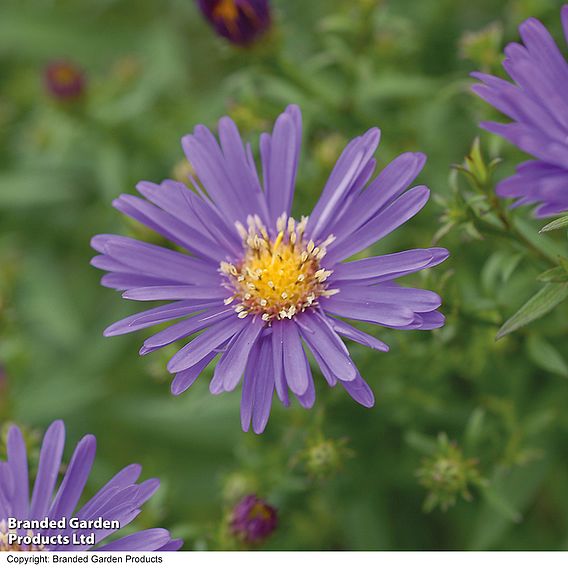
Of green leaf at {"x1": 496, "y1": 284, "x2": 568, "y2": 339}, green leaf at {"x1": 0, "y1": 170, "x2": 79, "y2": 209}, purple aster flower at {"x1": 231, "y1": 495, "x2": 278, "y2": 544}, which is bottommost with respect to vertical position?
purple aster flower at {"x1": 231, "y1": 495, "x2": 278, "y2": 544}

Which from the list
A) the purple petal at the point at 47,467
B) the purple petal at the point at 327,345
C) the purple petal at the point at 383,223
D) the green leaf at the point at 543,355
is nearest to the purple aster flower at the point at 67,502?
the purple petal at the point at 47,467

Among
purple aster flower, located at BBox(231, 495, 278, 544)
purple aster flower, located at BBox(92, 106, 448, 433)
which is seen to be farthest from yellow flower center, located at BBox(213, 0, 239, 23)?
purple aster flower, located at BBox(231, 495, 278, 544)

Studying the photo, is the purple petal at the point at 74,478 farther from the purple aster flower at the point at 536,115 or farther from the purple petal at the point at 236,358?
the purple aster flower at the point at 536,115

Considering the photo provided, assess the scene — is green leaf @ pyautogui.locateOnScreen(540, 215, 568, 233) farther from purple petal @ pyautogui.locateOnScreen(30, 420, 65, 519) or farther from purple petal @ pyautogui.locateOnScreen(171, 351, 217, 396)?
purple petal @ pyautogui.locateOnScreen(30, 420, 65, 519)

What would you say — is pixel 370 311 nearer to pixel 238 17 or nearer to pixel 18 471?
pixel 18 471

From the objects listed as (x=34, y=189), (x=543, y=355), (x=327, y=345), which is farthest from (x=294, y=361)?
(x=34, y=189)
